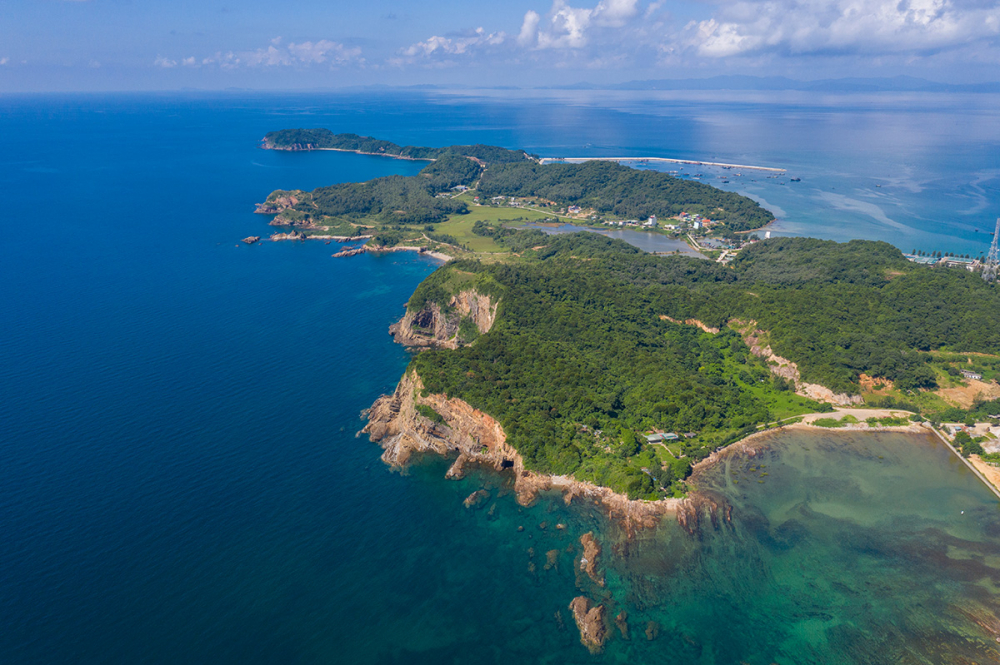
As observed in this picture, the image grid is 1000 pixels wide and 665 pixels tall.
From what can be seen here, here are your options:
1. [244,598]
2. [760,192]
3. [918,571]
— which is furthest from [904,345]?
[760,192]

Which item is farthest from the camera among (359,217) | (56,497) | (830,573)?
(359,217)

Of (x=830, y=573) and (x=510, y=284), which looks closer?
(x=830, y=573)

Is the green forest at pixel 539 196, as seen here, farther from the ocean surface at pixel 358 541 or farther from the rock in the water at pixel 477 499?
the rock in the water at pixel 477 499

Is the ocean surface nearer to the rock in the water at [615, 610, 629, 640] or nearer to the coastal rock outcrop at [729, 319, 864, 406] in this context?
the rock in the water at [615, 610, 629, 640]

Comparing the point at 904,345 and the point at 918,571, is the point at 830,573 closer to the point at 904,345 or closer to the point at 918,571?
the point at 918,571

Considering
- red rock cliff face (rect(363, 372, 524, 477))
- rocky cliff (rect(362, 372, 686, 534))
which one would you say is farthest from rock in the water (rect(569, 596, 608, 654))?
red rock cliff face (rect(363, 372, 524, 477))

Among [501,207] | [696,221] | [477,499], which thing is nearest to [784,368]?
[477,499]
